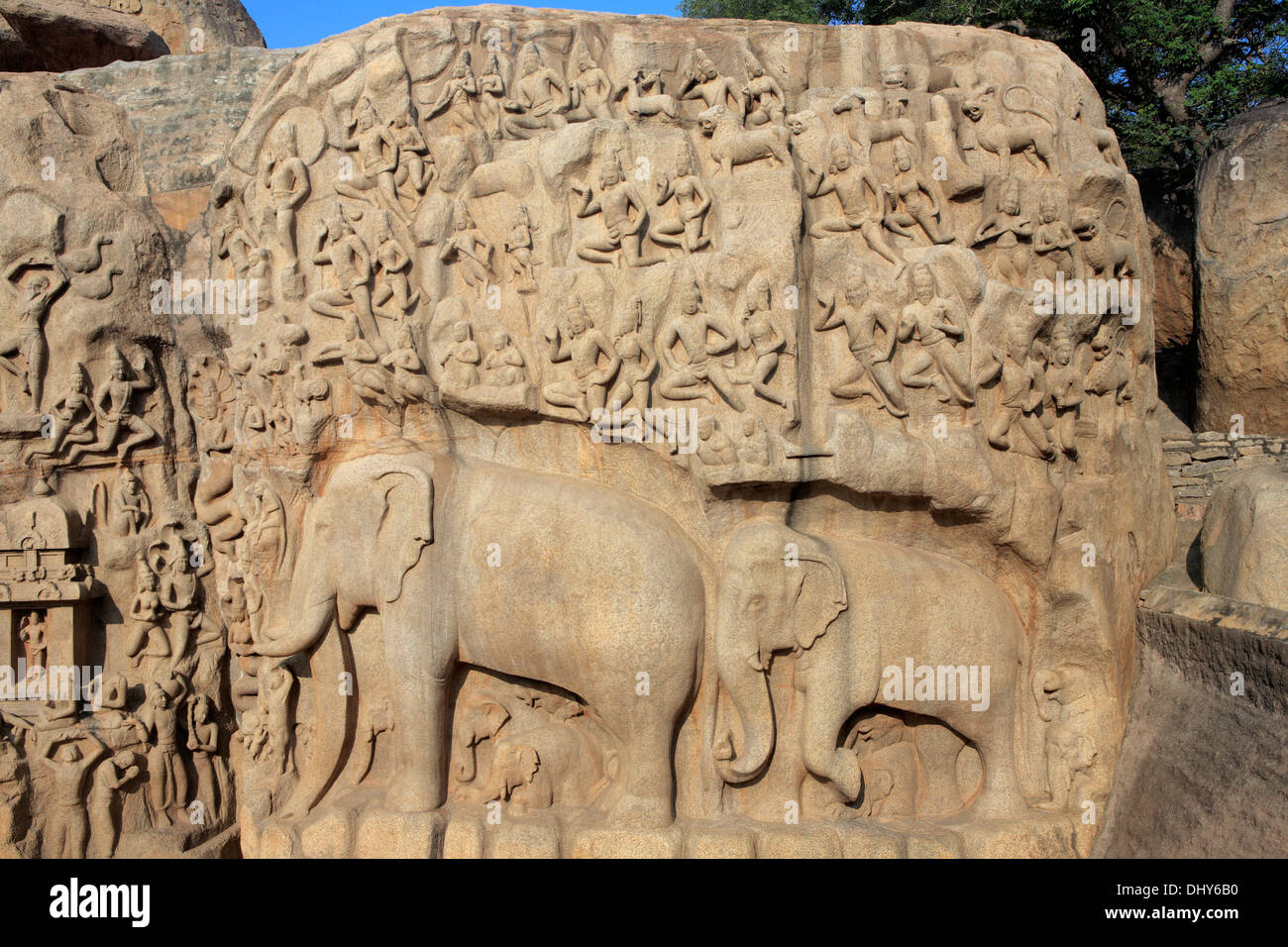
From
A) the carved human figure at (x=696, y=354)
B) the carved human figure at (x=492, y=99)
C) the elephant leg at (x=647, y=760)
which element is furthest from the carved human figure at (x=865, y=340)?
the carved human figure at (x=492, y=99)

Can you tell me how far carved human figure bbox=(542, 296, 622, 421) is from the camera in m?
6.15

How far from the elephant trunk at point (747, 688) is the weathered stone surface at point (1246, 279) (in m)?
5.32

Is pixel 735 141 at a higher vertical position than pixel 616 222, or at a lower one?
higher

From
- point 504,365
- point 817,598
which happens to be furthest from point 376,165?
point 817,598

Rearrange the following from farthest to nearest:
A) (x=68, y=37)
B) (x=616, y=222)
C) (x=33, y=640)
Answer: (x=68, y=37) < (x=33, y=640) < (x=616, y=222)

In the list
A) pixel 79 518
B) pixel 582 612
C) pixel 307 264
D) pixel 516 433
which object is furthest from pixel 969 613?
pixel 79 518

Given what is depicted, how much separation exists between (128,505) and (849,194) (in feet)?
17.2

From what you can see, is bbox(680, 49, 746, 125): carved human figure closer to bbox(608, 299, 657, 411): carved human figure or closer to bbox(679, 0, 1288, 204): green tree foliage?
bbox(608, 299, 657, 411): carved human figure

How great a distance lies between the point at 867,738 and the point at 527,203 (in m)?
3.98

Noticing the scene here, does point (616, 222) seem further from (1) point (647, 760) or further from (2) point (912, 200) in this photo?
(1) point (647, 760)

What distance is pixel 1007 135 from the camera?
6.64 m

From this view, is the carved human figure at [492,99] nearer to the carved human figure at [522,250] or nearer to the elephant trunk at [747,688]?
the carved human figure at [522,250]

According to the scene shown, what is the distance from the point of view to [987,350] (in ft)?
20.5

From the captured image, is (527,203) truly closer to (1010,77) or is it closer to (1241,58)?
(1010,77)
